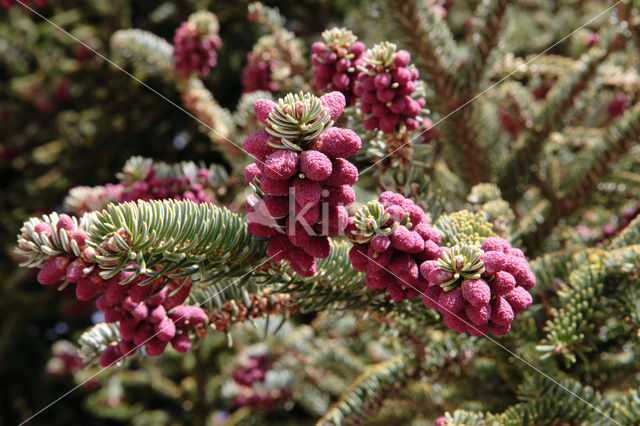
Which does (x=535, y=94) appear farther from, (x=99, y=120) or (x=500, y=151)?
(x=99, y=120)

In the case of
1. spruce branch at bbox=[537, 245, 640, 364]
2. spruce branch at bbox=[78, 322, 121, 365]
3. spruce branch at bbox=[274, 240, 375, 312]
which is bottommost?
spruce branch at bbox=[537, 245, 640, 364]

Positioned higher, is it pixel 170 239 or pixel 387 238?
pixel 170 239

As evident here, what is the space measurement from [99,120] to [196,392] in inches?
62.5

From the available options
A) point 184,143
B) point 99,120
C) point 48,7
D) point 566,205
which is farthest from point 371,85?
point 48,7

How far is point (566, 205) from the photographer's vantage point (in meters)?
1.65

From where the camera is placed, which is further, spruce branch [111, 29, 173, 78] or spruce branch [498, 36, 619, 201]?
spruce branch [111, 29, 173, 78]

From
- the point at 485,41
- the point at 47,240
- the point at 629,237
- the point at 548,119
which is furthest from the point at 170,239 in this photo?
the point at 548,119

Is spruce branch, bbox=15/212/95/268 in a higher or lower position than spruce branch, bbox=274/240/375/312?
higher

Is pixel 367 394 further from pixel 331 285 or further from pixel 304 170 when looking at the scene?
pixel 304 170

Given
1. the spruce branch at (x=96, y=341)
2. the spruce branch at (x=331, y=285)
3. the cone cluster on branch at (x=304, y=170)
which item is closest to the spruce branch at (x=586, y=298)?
the spruce branch at (x=331, y=285)

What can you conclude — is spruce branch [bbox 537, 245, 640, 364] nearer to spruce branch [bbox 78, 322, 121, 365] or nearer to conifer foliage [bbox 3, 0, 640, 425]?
conifer foliage [bbox 3, 0, 640, 425]

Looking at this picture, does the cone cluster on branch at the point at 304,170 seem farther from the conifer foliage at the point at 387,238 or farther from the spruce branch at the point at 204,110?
the spruce branch at the point at 204,110

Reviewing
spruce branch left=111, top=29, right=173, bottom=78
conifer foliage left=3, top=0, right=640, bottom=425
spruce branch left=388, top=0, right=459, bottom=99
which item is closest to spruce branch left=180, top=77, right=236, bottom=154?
conifer foliage left=3, top=0, right=640, bottom=425

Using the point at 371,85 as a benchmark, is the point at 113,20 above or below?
above
